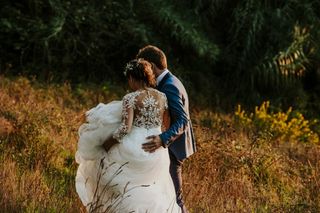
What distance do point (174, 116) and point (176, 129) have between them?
0.13m

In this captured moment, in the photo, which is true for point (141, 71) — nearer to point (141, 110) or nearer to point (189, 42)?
point (141, 110)

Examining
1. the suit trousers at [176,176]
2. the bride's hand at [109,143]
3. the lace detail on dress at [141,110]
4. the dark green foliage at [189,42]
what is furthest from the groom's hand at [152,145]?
the dark green foliage at [189,42]

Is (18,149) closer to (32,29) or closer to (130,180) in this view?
(130,180)

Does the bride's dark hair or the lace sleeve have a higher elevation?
the bride's dark hair

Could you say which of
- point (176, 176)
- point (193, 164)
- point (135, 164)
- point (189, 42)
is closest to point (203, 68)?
point (189, 42)

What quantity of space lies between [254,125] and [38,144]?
17.8 feet

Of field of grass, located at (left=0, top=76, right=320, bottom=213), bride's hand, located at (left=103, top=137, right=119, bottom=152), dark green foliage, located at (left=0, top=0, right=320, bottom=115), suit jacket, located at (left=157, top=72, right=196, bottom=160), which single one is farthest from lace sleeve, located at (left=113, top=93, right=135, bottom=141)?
dark green foliage, located at (left=0, top=0, right=320, bottom=115)

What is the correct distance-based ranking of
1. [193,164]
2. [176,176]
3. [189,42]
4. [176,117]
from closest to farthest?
[176,117]
[176,176]
[193,164]
[189,42]

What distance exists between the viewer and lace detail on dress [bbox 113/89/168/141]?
606 cm

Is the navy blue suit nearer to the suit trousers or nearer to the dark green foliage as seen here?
the suit trousers

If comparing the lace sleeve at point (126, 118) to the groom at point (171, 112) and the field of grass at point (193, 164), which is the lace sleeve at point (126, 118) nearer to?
the groom at point (171, 112)

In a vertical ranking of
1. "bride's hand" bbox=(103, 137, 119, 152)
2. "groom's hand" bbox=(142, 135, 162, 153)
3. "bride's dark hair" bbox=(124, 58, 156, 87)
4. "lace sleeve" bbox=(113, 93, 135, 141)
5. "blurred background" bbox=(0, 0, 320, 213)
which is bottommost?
"blurred background" bbox=(0, 0, 320, 213)

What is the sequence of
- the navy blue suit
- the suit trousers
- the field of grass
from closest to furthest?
the navy blue suit < the suit trousers < the field of grass

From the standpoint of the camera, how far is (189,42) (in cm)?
1415
